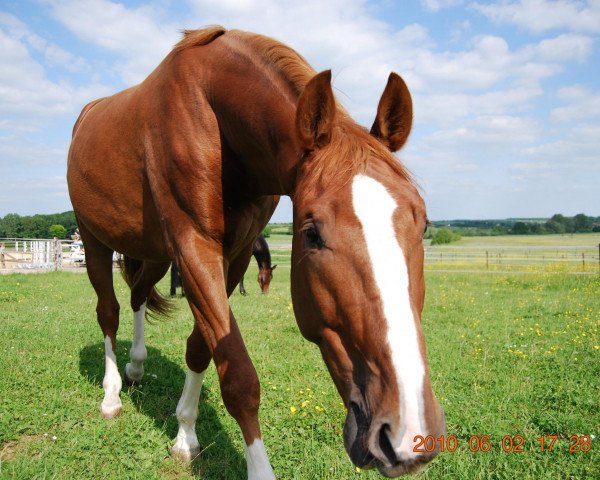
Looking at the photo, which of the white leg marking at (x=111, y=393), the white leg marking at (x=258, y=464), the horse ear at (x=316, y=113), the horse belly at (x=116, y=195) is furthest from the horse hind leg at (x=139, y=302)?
the horse ear at (x=316, y=113)

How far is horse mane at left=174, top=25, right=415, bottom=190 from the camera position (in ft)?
6.03

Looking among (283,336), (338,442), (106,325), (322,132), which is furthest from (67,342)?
(322,132)

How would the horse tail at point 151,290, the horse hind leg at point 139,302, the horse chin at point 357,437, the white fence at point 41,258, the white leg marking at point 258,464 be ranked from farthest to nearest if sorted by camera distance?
the white fence at point 41,258 → the horse tail at point 151,290 → the horse hind leg at point 139,302 → the white leg marking at point 258,464 → the horse chin at point 357,437

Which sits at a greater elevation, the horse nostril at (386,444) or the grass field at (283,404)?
the horse nostril at (386,444)

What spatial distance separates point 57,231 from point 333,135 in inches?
2077

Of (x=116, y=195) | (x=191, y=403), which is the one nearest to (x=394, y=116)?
(x=116, y=195)

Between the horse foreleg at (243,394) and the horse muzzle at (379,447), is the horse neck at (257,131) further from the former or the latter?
the horse muzzle at (379,447)

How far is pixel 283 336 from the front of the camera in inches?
253

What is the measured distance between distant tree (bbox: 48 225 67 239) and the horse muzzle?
170 feet

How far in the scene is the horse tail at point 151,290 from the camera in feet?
16.9

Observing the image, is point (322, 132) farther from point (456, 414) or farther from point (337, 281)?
point (456, 414)

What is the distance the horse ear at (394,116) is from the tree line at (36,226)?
5147 cm

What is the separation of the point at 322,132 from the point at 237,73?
2.91 ft

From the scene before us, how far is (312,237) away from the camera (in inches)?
71.2
